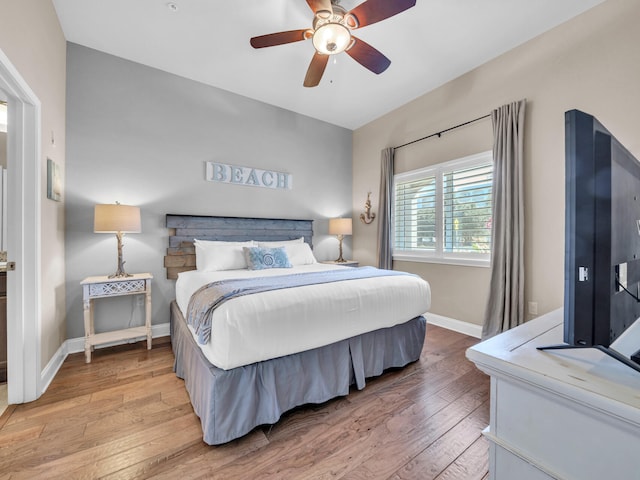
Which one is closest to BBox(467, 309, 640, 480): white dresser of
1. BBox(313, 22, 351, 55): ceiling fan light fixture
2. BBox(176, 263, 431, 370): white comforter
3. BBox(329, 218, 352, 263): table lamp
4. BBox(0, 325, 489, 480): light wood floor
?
BBox(0, 325, 489, 480): light wood floor

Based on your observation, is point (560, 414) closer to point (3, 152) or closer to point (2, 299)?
point (2, 299)

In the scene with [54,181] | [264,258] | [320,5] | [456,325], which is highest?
[320,5]

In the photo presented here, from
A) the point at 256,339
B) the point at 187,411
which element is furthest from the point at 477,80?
the point at 187,411

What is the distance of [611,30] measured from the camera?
224cm

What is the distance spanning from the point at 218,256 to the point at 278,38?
2.09m

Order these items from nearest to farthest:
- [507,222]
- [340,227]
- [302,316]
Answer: [302,316] → [507,222] → [340,227]

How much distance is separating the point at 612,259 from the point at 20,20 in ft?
10.2

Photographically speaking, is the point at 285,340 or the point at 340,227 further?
the point at 340,227

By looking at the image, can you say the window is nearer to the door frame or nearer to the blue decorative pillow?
the blue decorative pillow

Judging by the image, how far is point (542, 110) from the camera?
8.64 ft

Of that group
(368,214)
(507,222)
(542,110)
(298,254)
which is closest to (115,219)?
(298,254)

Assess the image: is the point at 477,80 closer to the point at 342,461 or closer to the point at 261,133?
the point at 261,133

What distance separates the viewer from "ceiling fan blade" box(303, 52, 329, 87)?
2.38 metres

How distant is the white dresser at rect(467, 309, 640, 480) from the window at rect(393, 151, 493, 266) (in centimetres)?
262
